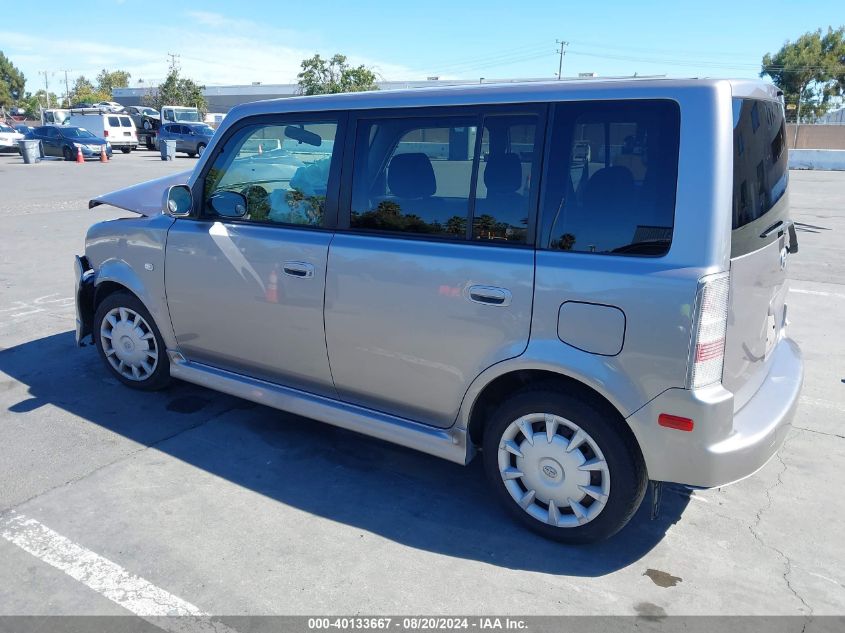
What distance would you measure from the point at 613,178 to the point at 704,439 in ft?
3.80

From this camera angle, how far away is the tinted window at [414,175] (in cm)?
327

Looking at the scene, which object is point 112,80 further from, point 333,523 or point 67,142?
point 333,523

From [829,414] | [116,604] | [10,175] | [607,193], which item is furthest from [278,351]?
[10,175]

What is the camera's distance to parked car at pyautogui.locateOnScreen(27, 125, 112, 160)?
29.2m

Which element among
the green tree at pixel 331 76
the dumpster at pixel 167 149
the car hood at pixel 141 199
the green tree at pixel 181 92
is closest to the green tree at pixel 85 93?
the green tree at pixel 181 92

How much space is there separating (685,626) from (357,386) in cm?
195

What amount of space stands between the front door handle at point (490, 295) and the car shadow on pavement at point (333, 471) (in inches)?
45.0

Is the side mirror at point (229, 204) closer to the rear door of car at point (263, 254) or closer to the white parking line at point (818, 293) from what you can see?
the rear door of car at point (263, 254)

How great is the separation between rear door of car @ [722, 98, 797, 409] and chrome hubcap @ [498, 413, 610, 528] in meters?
0.69

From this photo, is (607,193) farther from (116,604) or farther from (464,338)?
(116,604)

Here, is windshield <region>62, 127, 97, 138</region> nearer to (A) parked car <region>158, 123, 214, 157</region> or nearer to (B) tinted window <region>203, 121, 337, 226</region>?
(A) parked car <region>158, 123, 214, 157</region>

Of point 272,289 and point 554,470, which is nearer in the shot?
point 554,470

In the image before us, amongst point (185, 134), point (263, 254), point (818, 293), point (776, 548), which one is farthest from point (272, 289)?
point (185, 134)

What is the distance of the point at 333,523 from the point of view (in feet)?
10.9
